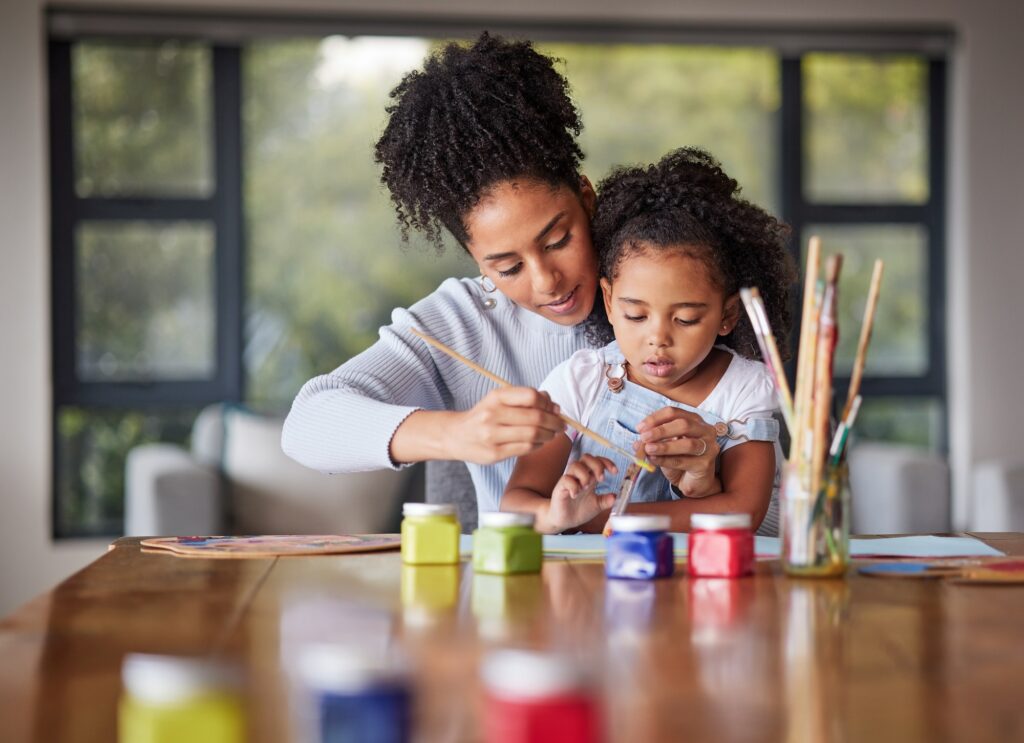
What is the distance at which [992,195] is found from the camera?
485 cm

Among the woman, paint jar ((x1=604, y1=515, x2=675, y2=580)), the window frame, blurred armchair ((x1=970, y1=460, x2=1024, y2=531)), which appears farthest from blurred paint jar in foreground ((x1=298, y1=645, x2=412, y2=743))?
the window frame

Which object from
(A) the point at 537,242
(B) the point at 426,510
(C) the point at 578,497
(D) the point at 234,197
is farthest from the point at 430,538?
(D) the point at 234,197

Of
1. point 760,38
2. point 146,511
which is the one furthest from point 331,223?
point 760,38

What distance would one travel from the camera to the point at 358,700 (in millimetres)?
576

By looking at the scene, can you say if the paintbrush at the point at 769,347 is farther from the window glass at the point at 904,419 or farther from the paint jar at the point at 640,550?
the window glass at the point at 904,419

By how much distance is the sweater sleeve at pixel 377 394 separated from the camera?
1.72m

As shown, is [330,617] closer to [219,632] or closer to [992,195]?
[219,632]

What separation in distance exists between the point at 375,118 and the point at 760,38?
147 cm

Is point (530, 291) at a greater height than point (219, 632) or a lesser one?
greater

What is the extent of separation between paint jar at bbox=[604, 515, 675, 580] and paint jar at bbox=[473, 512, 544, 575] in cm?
8

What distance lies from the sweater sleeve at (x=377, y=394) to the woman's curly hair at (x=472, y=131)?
0.17 metres

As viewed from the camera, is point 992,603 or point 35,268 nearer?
point 992,603

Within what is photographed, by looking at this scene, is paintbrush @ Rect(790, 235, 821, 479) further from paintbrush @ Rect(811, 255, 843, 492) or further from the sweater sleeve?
the sweater sleeve

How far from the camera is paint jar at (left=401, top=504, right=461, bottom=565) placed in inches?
52.6
